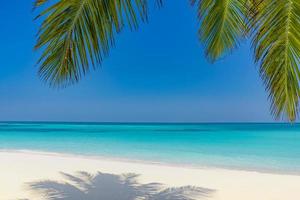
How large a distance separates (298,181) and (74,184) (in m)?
4.62

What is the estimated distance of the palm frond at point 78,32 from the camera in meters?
2.79

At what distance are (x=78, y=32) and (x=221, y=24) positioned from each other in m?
1.83

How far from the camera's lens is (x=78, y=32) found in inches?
112

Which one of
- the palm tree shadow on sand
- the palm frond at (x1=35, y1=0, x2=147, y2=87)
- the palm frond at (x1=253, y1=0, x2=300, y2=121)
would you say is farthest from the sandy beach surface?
the palm frond at (x1=35, y1=0, x2=147, y2=87)

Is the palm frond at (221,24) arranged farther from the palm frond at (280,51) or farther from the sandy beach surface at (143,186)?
the sandy beach surface at (143,186)

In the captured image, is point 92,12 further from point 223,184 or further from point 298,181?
point 298,181

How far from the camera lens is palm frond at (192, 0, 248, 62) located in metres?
3.88

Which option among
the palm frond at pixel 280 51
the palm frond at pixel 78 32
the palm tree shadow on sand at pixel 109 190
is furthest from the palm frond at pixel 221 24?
the palm tree shadow on sand at pixel 109 190

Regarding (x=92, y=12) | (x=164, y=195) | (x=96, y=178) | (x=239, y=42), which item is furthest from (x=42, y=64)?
(x=96, y=178)

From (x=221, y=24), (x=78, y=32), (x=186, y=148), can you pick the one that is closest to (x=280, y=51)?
(x=221, y=24)

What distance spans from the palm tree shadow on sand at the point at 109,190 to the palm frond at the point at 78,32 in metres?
2.58

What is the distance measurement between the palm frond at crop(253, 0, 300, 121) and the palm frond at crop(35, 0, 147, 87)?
0.98 m

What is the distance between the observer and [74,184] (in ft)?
19.3

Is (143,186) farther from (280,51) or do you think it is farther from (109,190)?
(280,51)
